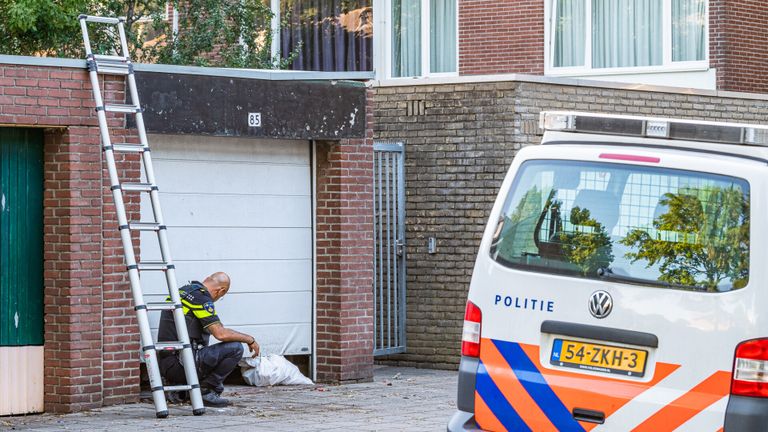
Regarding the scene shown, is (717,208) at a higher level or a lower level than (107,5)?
lower

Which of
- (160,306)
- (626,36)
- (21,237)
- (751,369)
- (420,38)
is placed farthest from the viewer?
(420,38)

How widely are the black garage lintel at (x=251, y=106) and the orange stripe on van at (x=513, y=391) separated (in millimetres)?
4806

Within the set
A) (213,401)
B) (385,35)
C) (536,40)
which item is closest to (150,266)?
(213,401)

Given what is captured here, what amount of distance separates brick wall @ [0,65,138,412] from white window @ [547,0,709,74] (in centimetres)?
1170

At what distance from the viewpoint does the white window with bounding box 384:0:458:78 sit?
2247cm

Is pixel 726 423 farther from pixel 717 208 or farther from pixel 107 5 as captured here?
pixel 107 5

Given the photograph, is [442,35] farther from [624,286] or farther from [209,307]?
[624,286]

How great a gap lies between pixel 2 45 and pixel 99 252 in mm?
6683

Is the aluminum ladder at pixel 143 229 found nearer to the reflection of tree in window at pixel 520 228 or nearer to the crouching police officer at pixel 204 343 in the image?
the crouching police officer at pixel 204 343

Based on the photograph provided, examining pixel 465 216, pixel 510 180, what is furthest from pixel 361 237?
pixel 510 180

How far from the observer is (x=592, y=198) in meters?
7.27

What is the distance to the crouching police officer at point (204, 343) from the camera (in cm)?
1112

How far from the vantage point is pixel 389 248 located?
14.5 meters

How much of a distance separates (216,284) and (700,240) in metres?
5.39
